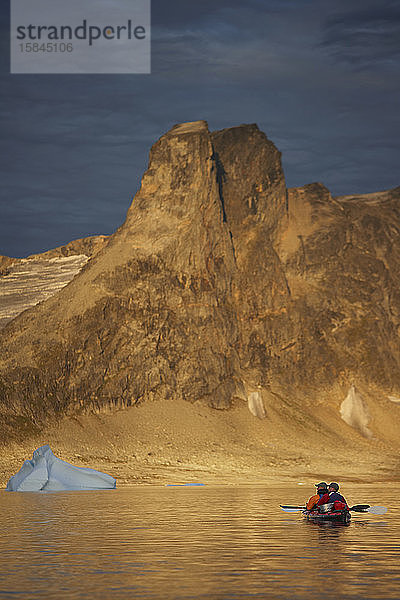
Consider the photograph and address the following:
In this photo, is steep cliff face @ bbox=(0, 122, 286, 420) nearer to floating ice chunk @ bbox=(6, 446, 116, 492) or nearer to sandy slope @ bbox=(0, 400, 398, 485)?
sandy slope @ bbox=(0, 400, 398, 485)

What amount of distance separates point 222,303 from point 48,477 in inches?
2200

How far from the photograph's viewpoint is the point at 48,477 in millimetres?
73625

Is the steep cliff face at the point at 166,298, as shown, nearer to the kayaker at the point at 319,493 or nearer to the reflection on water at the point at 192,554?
the reflection on water at the point at 192,554

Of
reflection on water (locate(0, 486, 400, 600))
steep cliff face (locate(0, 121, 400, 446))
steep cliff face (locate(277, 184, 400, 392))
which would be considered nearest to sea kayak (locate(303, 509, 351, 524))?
reflection on water (locate(0, 486, 400, 600))

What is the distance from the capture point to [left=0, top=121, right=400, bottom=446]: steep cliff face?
111 m

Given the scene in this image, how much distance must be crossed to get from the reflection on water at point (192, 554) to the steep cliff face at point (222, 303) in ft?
195

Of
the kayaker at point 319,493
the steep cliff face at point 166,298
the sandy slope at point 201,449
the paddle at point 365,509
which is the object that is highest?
the steep cliff face at point 166,298

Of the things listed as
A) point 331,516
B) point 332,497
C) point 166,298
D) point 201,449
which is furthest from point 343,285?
point 331,516

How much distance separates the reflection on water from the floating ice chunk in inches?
853

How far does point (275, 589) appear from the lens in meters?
21.5

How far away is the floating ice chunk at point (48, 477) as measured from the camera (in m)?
73.5

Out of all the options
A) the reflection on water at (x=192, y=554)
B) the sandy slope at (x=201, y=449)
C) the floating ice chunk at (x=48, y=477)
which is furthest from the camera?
the sandy slope at (x=201, y=449)

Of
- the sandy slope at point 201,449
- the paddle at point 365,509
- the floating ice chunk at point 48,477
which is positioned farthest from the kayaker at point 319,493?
the sandy slope at point 201,449

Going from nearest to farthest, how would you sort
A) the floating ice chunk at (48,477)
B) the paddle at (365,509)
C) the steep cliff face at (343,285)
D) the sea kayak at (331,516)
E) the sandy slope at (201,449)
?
1. the sea kayak at (331,516)
2. the paddle at (365,509)
3. the floating ice chunk at (48,477)
4. the sandy slope at (201,449)
5. the steep cliff face at (343,285)
